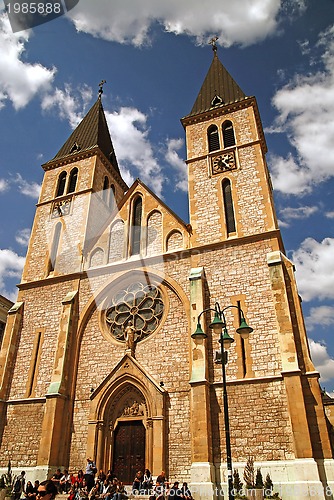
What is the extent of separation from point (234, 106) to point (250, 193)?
6.84 m

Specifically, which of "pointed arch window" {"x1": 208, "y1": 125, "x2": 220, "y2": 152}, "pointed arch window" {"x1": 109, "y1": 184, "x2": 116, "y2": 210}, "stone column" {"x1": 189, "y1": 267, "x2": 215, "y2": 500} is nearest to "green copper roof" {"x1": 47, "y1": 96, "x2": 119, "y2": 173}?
"pointed arch window" {"x1": 109, "y1": 184, "x2": 116, "y2": 210}

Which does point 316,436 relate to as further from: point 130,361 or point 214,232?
point 214,232

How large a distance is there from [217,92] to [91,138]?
31.4ft

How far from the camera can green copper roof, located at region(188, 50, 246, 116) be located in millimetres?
23578

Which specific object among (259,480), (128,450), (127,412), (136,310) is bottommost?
(259,480)

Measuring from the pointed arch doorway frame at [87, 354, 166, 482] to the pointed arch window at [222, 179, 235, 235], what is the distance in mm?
7691

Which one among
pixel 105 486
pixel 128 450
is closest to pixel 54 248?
pixel 128 450

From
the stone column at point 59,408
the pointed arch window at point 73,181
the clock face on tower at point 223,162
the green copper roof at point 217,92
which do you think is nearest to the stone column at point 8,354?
the stone column at point 59,408

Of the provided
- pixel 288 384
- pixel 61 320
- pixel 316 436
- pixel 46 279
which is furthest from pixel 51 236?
pixel 316 436

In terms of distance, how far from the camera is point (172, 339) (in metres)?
16.0

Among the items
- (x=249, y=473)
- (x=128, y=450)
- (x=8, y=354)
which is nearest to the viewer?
(x=249, y=473)

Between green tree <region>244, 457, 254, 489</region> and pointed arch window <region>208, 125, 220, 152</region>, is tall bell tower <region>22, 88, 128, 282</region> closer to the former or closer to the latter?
pointed arch window <region>208, 125, 220, 152</region>

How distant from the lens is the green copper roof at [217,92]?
77.4 feet

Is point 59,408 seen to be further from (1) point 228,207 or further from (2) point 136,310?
(1) point 228,207
